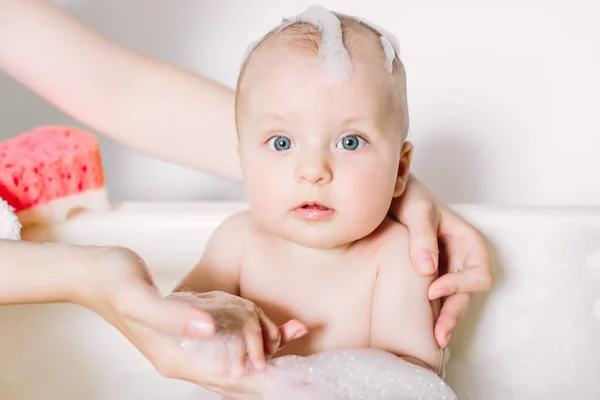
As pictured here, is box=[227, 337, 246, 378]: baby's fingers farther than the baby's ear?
No

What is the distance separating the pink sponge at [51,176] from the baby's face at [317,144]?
377 mm

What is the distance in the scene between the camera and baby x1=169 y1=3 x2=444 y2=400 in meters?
0.87

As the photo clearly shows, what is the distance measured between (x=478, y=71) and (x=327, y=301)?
40.4 inches

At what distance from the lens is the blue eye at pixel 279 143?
0.89 meters

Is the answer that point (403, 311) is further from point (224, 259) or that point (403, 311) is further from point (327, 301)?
point (224, 259)

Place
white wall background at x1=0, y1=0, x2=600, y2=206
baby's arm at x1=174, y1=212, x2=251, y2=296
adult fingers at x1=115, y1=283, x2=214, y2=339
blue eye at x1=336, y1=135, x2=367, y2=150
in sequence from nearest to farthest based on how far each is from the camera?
adult fingers at x1=115, y1=283, x2=214, y2=339, blue eye at x1=336, y1=135, x2=367, y2=150, baby's arm at x1=174, y1=212, x2=251, y2=296, white wall background at x1=0, y1=0, x2=600, y2=206

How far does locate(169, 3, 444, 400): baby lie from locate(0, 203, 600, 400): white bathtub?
0.22 m

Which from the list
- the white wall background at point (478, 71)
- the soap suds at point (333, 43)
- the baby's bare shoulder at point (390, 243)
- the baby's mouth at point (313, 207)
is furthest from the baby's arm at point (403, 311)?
the white wall background at point (478, 71)

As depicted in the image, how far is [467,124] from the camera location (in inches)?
71.2

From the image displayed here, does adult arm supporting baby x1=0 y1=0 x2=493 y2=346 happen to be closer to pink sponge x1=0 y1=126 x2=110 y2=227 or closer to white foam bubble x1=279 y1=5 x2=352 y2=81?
pink sponge x1=0 y1=126 x2=110 y2=227

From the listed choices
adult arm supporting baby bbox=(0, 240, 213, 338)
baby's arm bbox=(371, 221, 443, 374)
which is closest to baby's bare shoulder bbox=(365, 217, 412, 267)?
baby's arm bbox=(371, 221, 443, 374)

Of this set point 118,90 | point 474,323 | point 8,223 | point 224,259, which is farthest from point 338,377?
point 118,90

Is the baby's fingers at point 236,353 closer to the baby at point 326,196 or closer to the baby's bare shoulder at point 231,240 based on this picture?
the baby at point 326,196

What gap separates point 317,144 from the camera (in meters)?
0.87
